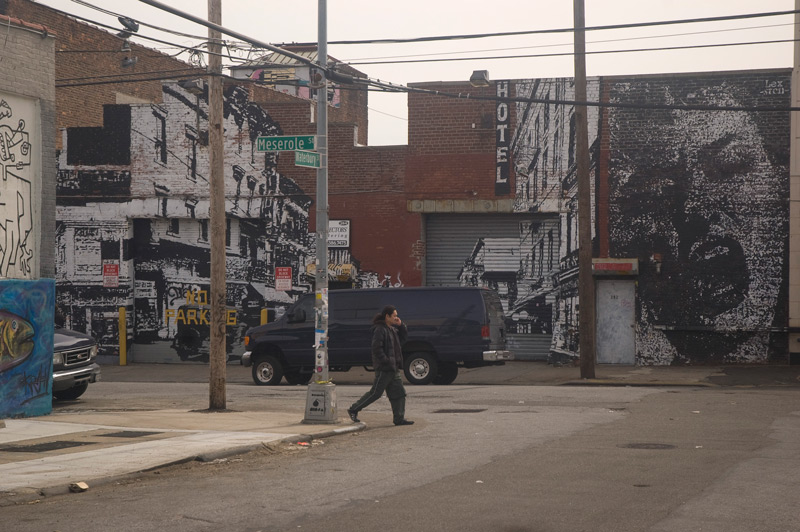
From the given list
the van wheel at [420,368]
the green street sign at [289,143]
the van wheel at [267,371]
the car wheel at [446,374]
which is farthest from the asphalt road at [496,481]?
the van wheel at [267,371]

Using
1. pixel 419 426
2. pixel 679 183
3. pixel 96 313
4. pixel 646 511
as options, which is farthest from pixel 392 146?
pixel 646 511

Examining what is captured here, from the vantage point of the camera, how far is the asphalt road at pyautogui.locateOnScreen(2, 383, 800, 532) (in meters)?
7.86

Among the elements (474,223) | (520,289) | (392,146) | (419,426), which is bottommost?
(419,426)

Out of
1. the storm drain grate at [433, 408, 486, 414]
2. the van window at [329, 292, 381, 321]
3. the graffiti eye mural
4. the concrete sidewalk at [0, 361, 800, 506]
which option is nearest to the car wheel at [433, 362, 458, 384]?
the concrete sidewalk at [0, 361, 800, 506]

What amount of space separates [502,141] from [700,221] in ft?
19.1

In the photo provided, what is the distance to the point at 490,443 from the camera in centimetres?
1228

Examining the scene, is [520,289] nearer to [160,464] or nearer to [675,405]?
[675,405]

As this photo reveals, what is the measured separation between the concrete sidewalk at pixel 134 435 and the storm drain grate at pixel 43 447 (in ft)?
0.04

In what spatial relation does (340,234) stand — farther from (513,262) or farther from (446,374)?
(446,374)

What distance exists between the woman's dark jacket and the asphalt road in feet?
2.96

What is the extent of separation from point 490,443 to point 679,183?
16.8m

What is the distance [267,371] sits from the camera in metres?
23.5

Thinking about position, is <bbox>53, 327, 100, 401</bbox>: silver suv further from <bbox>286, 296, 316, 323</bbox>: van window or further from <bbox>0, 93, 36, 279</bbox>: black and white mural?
<bbox>286, 296, 316, 323</bbox>: van window

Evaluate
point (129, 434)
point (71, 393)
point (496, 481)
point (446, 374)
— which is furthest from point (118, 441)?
point (446, 374)
